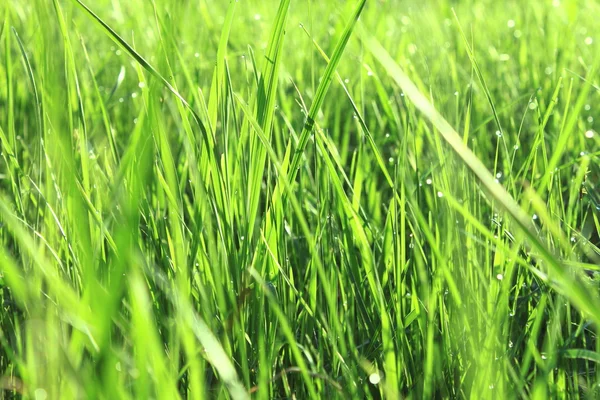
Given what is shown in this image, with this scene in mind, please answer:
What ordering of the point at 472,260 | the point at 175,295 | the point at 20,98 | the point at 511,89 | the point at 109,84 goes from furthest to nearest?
the point at 109,84 → the point at 511,89 → the point at 20,98 → the point at 472,260 → the point at 175,295

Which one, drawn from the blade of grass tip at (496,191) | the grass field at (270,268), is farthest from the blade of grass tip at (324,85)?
the blade of grass tip at (496,191)

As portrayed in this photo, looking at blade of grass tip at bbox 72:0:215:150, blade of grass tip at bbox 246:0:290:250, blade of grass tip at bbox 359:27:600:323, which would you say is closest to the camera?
blade of grass tip at bbox 359:27:600:323

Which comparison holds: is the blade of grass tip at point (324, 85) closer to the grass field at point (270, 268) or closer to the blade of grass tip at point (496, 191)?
the grass field at point (270, 268)

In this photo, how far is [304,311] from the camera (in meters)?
0.68

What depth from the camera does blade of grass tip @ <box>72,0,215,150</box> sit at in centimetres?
52

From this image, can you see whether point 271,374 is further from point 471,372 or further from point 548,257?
point 548,257

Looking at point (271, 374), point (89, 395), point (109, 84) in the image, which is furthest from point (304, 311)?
point (109, 84)

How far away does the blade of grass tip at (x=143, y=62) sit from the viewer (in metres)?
0.52

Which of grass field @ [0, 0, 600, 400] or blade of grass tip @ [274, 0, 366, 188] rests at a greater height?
blade of grass tip @ [274, 0, 366, 188]

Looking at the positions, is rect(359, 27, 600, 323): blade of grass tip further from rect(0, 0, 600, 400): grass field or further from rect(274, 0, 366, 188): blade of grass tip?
rect(274, 0, 366, 188): blade of grass tip

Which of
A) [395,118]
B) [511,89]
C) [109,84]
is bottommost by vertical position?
[395,118]

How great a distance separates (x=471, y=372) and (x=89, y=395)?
334 mm

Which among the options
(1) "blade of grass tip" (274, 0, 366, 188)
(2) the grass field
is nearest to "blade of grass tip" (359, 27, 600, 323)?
(2) the grass field

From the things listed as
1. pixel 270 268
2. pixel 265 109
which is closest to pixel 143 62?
pixel 265 109
